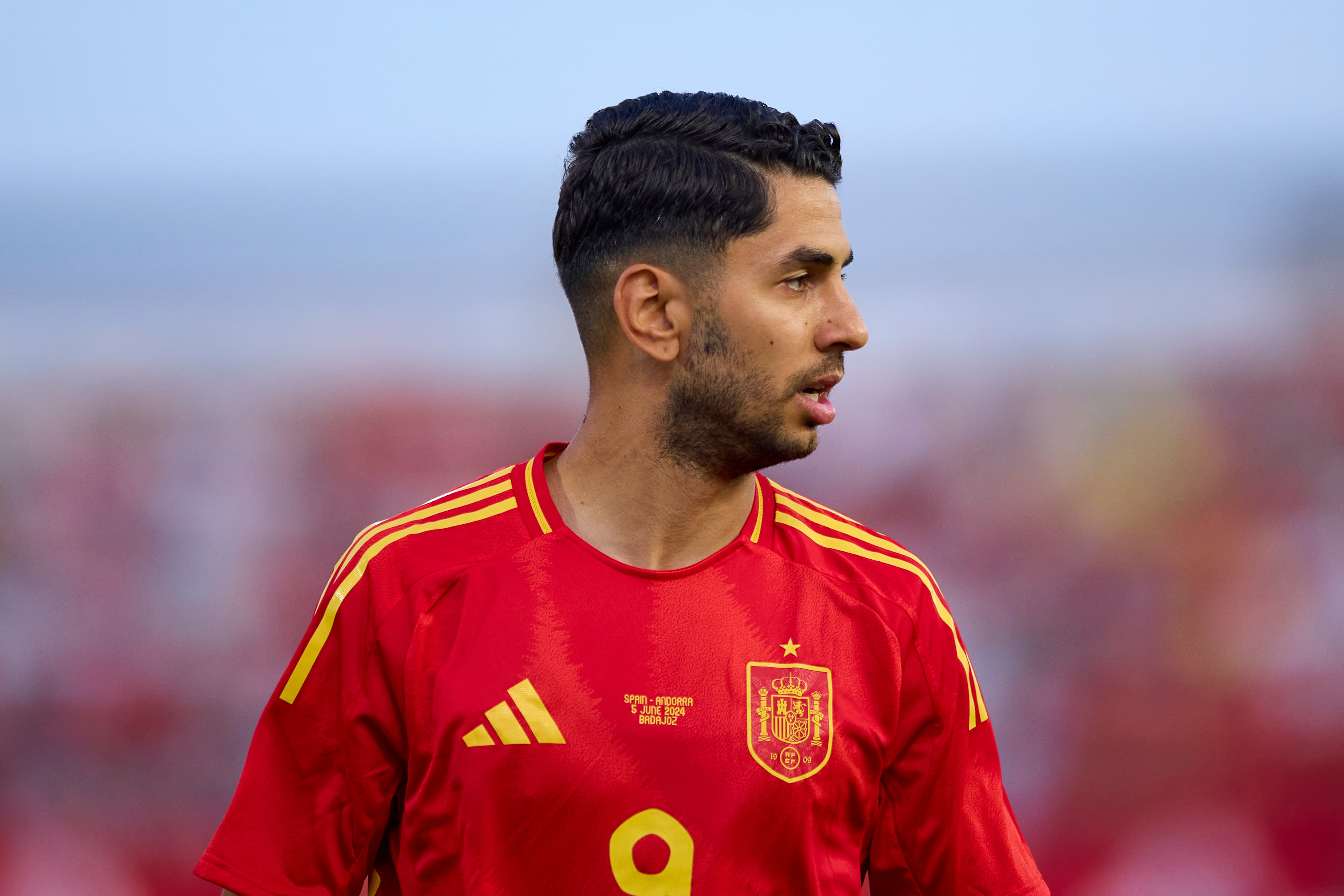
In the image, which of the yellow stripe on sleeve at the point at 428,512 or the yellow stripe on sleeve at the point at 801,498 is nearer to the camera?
the yellow stripe on sleeve at the point at 428,512

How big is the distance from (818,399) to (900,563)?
0.26m

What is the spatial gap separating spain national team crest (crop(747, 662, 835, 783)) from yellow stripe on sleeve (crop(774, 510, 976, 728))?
0.55ft

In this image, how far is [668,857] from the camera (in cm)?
123

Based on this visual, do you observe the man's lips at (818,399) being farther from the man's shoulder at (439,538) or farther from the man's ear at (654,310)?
the man's shoulder at (439,538)

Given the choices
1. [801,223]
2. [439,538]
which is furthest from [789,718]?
[801,223]

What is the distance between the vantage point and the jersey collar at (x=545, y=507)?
53.9 inches

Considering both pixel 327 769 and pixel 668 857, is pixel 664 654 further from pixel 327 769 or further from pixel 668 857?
pixel 327 769

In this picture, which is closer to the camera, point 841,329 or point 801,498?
point 841,329

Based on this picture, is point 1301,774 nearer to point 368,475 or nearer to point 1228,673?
point 1228,673

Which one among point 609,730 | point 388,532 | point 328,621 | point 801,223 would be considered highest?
point 801,223

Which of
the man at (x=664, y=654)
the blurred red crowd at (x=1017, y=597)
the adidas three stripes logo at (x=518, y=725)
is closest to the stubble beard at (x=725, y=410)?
the man at (x=664, y=654)

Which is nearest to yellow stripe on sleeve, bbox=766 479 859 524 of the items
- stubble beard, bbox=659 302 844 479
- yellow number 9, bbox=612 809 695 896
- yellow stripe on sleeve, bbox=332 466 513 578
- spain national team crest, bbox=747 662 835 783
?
stubble beard, bbox=659 302 844 479

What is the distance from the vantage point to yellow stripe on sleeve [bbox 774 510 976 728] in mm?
1383

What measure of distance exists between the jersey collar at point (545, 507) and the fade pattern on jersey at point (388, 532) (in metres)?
0.02
